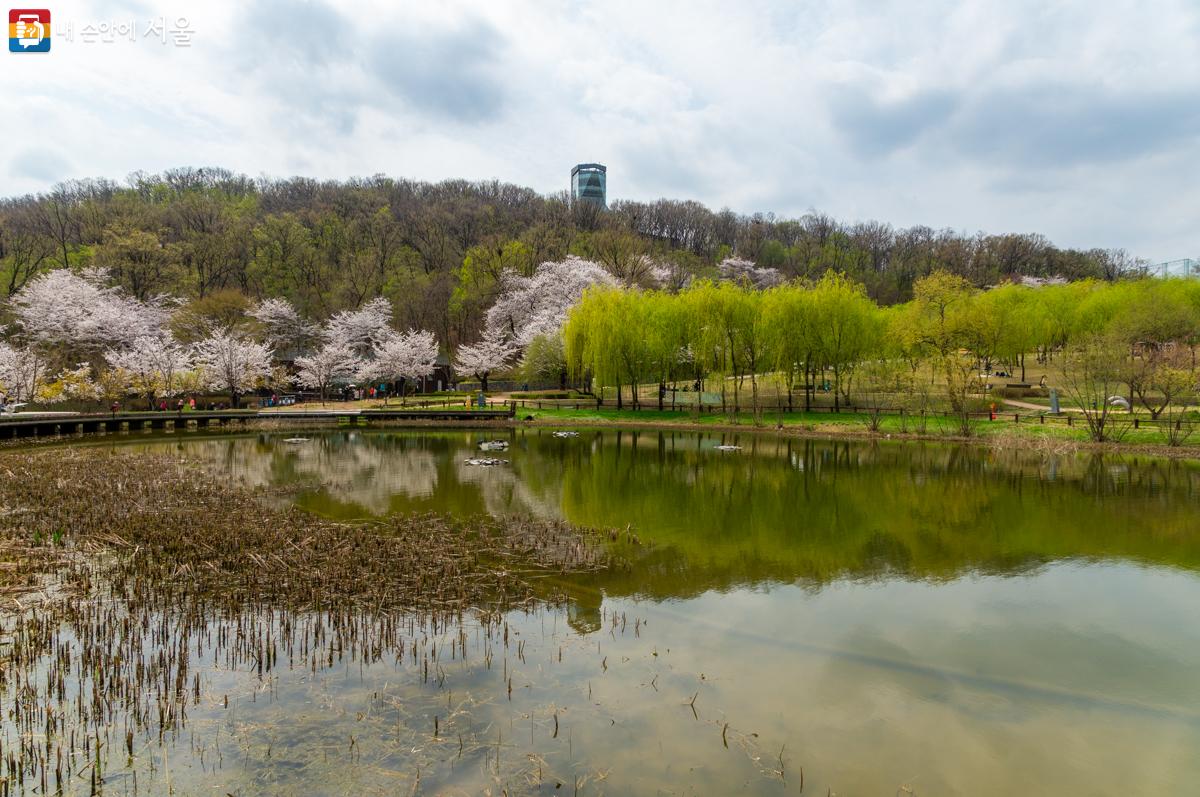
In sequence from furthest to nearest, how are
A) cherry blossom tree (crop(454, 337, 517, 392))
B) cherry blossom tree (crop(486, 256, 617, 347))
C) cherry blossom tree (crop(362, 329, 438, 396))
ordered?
cherry blossom tree (crop(362, 329, 438, 396)), cherry blossom tree (crop(486, 256, 617, 347)), cherry blossom tree (crop(454, 337, 517, 392))

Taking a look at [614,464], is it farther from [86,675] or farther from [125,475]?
[86,675]

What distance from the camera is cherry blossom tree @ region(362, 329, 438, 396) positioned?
59.7 meters

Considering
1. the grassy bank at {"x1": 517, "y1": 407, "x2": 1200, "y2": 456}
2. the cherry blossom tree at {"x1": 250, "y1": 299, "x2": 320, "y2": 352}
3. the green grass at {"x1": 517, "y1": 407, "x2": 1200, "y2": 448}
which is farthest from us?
the cherry blossom tree at {"x1": 250, "y1": 299, "x2": 320, "y2": 352}

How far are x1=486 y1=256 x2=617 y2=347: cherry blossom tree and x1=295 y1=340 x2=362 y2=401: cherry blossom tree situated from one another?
14146 millimetres

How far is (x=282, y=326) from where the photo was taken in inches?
2584

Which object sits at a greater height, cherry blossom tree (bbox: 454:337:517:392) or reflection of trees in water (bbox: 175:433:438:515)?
cherry blossom tree (bbox: 454:337:517:392)

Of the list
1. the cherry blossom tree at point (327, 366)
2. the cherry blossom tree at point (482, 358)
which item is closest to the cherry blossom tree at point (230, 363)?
the cherry blossom tree at point (327, 366)

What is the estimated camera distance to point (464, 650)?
7996 mm

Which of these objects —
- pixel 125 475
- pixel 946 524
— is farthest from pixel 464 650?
pixel 125 475

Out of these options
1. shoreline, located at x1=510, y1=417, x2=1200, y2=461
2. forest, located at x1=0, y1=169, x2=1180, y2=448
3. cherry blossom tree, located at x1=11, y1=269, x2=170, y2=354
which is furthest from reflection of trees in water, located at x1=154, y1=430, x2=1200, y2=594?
cherry blossom tree, located at x1=11, y1=269, x2=170, y2=354

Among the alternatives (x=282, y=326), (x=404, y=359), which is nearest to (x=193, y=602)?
(x=404, y=359)

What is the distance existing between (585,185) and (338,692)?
150m

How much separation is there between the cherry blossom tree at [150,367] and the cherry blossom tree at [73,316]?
72.0 inches

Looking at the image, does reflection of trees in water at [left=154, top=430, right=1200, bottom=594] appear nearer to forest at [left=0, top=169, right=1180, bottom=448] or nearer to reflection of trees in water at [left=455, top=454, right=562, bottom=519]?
reflection of trees in water at [left=455, top=454, right=562, bottom=519]
